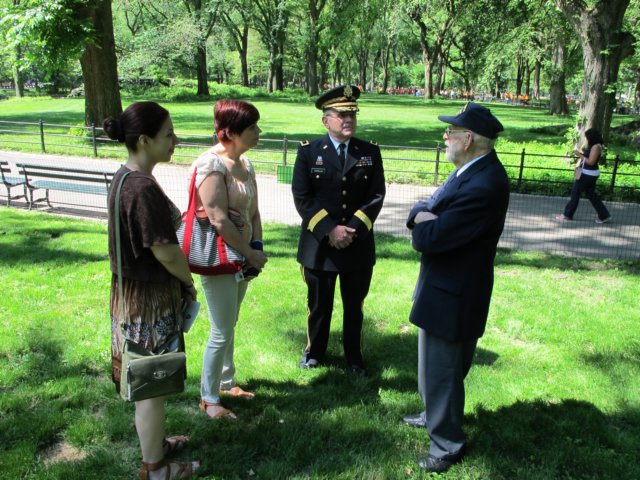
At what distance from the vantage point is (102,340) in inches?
200

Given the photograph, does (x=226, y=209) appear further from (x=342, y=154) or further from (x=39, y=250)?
(x=39, y=250)

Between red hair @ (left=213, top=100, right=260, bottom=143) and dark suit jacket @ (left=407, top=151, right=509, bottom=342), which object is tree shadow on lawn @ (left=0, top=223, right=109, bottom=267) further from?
dark suit jacket @ (left=407, top=151, right=509, bottom=342)

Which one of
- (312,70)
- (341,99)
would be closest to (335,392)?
(341,99)

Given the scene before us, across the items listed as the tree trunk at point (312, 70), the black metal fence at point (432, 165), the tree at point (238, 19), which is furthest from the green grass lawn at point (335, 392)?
the tree at point (238, 19)

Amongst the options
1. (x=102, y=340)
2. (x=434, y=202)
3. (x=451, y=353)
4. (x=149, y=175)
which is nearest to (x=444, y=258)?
(x=434, y=202)

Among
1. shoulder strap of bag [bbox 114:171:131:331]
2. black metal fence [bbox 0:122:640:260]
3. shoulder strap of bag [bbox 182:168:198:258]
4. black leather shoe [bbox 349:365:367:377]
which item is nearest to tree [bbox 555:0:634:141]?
black metal fence [bbox 0:122:640:260]

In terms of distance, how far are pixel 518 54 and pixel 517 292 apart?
2249 cm

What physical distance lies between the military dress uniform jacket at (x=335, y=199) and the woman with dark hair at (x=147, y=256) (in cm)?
143

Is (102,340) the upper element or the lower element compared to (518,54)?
lower

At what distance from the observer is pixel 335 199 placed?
4.41m

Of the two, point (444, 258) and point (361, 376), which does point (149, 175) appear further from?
point (361, 376)

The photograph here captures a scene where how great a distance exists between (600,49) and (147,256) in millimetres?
14569

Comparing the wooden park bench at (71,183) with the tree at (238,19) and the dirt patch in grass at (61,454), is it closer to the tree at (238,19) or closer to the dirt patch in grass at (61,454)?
A: the dirt patch in grass at (61,454)

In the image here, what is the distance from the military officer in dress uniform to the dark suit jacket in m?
1.06
